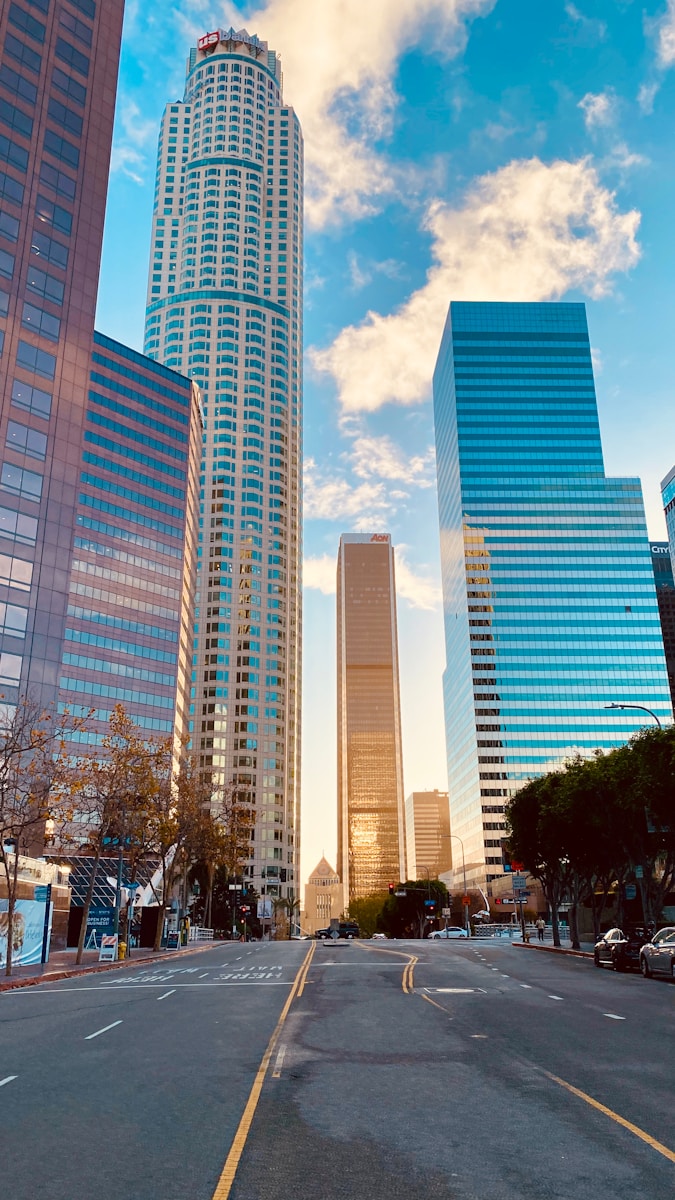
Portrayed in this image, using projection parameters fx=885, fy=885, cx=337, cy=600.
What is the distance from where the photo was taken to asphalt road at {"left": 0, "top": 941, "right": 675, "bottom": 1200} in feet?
24.4

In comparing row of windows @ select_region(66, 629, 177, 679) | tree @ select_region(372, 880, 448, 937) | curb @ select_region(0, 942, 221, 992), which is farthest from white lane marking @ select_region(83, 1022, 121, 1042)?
tree @ select_region(372, 880, 448, 937)

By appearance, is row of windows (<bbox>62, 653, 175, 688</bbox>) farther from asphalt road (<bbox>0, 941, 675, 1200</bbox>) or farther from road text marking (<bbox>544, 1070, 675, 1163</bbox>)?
road text marking (<bbox>544, 1070, 675, 1163</bbox>)

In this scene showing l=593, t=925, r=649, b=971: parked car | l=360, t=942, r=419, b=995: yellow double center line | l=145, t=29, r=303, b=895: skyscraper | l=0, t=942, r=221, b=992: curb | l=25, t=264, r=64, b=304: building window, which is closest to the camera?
l=360, t=942, r=419, b=995: yellow double center line

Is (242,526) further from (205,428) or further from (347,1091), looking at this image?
(347,1091)

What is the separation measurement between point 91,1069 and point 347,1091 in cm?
414

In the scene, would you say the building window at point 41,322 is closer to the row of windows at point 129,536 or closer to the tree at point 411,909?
the row of windows at point 129,536

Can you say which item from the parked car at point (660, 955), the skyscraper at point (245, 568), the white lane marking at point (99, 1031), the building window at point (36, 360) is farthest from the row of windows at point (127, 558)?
the white lane marking at point (99, 1031)

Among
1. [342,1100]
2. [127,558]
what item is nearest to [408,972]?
[342,1100]

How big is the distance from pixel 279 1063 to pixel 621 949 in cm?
2588

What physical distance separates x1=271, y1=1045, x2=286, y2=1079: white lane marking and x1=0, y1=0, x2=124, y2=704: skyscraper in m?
63.7

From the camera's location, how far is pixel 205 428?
7490 inches

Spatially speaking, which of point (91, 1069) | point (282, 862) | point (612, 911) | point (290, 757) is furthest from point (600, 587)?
point (91, 1069)

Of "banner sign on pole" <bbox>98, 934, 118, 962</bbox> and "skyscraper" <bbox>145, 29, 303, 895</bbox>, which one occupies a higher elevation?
"skyscraper" <bbox>145, 29, 303, 895</bbox>

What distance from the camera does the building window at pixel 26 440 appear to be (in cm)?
7306
